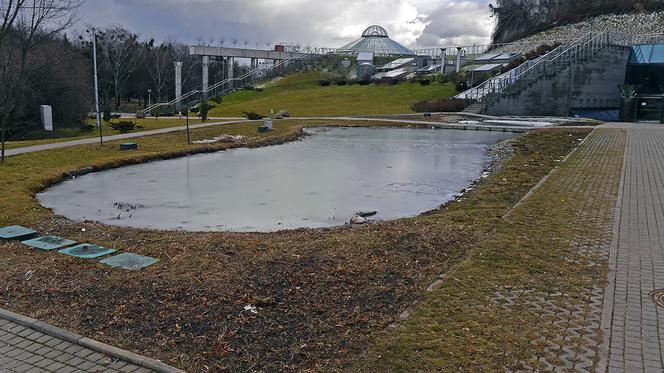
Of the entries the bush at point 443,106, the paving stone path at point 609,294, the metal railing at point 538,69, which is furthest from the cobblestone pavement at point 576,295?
the bush at point 443,106

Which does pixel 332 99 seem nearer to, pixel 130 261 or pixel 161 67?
pixel 161 67

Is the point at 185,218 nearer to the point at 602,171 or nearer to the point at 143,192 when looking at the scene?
the point at 143,192

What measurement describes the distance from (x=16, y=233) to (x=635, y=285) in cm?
875

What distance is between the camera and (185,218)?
10172 millimetres

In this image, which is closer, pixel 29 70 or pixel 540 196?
pixel 540 196

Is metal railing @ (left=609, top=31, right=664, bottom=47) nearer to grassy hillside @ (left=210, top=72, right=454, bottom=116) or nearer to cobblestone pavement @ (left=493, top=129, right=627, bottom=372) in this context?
grassy hillside @ (left=210, top=72, right=454, bottom=116)

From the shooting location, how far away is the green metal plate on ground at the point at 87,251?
283 inches

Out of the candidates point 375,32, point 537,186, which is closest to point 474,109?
point 537,186

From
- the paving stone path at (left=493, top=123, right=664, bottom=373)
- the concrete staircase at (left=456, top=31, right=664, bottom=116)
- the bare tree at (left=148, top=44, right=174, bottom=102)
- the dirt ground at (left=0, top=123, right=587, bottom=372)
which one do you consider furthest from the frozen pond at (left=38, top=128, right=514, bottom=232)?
the bare tree at (left=148, top=44, right=174, bottom=102)

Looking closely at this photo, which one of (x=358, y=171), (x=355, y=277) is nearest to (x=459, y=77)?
(x=358, y=171)

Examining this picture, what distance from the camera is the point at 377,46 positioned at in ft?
294

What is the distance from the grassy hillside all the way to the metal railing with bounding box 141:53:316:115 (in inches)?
124

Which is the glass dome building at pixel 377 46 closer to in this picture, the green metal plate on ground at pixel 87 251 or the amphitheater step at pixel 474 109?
the amphitheater step at pixel 474 109

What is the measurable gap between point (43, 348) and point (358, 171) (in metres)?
12.2
